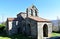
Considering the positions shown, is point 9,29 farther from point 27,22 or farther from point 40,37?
point 40,37

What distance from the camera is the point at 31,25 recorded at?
35.3 meters

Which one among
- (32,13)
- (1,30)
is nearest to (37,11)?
(32,13)

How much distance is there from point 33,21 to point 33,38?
13.5 feet

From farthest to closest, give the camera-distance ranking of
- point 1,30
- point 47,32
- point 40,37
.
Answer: point 1,30 < point 47,32 < point 40,37

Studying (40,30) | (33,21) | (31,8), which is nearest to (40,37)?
(40,30)

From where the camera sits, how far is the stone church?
3275 centimetres

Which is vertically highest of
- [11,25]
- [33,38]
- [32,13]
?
[32,13]

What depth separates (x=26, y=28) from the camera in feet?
128

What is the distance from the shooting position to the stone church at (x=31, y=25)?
32750 mm

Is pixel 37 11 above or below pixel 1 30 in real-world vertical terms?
above

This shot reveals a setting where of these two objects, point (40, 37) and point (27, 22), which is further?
point (27, 22)

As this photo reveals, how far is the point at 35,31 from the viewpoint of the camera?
109 feet

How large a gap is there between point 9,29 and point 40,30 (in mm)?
13245

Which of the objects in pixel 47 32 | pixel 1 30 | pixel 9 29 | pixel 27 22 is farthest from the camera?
pixel 1 30
